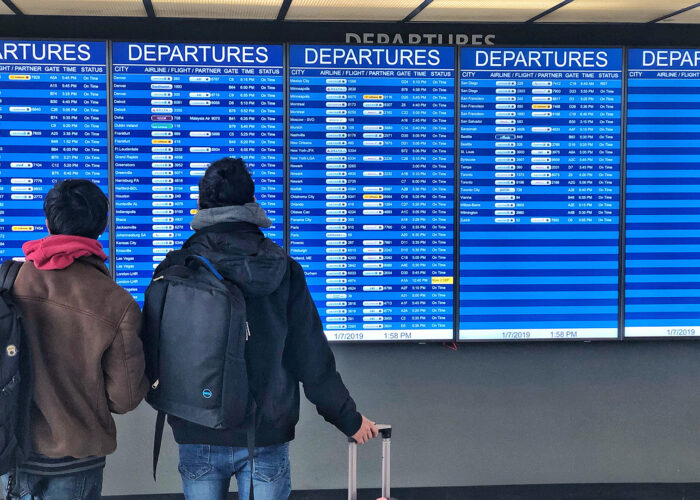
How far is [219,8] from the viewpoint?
3.41 m

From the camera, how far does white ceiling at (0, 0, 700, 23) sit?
3.34m

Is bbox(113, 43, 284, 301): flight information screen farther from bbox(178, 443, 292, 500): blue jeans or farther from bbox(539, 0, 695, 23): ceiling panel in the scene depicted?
bbox(178, 443, 292, 500): blue jeans

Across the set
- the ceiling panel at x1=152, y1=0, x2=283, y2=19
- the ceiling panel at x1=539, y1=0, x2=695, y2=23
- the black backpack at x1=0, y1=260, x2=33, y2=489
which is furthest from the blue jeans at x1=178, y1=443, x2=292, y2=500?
the ceiling panel at x1=539, y1=0, x2=695, y2=23

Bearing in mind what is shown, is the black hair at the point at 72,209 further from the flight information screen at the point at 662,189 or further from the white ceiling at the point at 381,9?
the flight information screen at the point at 662,189

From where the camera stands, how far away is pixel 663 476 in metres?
3.81

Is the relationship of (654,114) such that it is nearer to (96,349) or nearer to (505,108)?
(505,108)

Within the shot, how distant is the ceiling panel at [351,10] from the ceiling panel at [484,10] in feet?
0.36

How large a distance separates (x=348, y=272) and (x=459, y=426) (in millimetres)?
954

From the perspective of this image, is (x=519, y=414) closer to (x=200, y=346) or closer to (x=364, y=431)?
(x=364, y=431)

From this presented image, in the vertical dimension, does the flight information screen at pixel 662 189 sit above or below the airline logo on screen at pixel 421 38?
below

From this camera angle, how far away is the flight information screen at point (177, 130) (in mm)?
3508

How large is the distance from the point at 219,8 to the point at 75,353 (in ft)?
6.61

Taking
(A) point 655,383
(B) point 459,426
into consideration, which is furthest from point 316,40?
(A) point 655,383

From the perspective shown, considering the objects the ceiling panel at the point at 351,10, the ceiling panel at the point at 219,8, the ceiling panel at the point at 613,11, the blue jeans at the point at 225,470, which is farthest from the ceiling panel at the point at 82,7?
the blue jeans at the point at 225,470
